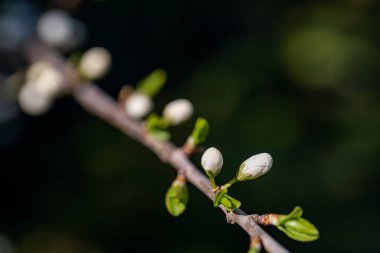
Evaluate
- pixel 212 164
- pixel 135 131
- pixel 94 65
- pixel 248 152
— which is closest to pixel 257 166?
pixel 212 164

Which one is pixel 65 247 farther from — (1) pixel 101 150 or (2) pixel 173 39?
(2) pixel 173 39

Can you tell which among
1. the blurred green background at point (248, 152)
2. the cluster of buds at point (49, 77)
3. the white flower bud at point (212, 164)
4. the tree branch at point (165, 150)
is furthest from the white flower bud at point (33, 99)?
the white flower bud at point (212, 164)

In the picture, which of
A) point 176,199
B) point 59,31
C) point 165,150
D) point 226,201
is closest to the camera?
point 226,201

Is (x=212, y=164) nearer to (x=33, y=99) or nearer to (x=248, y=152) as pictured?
(x=33, y=99)

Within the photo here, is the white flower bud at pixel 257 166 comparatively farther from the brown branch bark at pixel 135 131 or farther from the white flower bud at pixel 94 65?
the white flower bud at pixel 94 65

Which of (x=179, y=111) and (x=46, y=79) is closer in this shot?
(x=179, y=111)

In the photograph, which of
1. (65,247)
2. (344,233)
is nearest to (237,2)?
(344,233)

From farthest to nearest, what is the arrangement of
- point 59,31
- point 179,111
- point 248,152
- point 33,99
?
1. point 248,152
2. point 59,31
3. point 33,99
4. point 179,111
